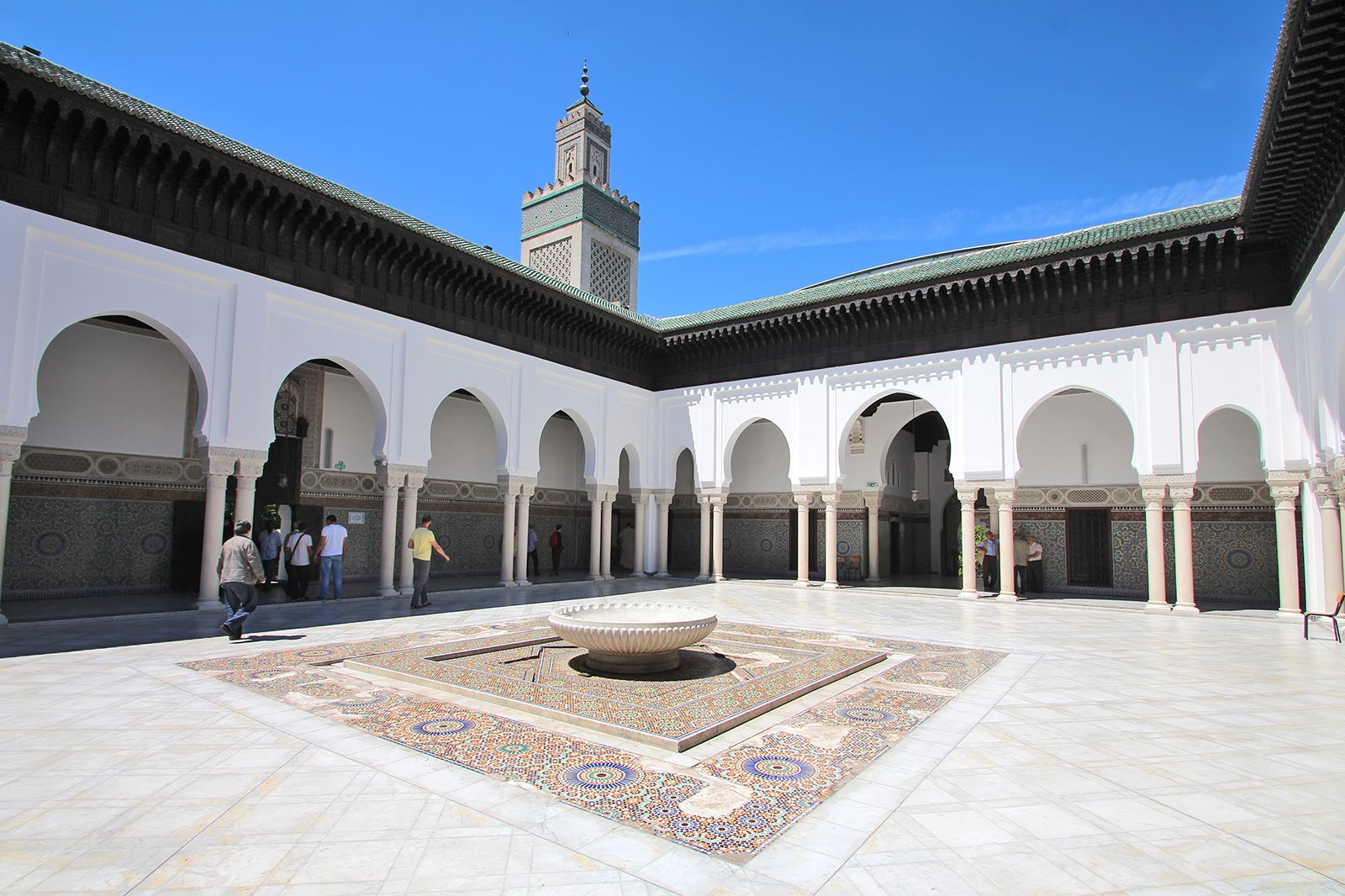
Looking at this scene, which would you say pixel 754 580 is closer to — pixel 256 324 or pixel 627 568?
pixel 627 568

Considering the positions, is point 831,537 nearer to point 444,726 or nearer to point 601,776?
point 444,726

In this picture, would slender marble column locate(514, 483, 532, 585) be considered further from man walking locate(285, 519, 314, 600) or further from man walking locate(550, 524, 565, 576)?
man walking locate(285, 519, 314, 600)

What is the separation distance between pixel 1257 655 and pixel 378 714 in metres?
5.88

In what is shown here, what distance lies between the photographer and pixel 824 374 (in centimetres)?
1105

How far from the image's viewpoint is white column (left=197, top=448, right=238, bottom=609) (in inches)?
272

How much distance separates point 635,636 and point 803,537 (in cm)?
747

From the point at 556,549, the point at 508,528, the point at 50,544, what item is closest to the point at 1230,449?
the point at 508,528

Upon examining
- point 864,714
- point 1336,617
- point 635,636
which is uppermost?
point 635,636

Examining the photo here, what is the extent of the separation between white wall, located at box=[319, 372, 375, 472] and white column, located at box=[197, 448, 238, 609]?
283 cm

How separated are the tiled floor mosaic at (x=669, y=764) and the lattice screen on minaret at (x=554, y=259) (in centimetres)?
1362

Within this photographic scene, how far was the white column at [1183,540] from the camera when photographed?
8.23 metres

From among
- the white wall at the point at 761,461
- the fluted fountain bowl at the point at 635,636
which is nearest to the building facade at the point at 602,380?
the white wall at the point at 761,461

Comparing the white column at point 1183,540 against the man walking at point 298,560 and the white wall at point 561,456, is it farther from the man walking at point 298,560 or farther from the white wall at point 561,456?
the man walking at point 298,560

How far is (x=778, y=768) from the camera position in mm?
2652
